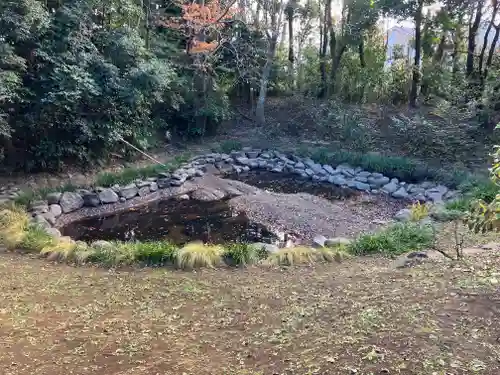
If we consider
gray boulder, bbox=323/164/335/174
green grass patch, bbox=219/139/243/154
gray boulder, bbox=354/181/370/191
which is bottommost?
gray boulder, bbox=354/181/370/191

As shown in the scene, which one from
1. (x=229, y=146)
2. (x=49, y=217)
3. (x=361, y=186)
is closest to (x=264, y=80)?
(x=229, y=146)

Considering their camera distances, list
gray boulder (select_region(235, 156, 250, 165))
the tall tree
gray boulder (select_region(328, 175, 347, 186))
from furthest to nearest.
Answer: the tall tree → gray boulder (select_region(235, 156, 250, 165)) → gray boulder (select_region(328, 175, 347, 186))

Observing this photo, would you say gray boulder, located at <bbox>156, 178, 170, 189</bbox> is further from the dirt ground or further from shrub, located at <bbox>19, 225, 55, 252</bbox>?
the dirt ground

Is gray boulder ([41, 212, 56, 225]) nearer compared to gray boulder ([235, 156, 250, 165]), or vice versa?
gray boulder ([41, 212, 56, 225])

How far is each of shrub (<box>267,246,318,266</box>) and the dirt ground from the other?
18cm

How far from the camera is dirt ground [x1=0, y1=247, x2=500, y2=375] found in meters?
2.53

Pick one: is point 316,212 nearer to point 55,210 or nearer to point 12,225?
point 55,210

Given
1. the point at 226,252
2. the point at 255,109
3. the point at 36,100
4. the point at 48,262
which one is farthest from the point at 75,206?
the point at 255,109

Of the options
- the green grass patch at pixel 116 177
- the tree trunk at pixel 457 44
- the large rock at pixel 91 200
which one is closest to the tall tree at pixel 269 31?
the green grass patch at pixel 116 177

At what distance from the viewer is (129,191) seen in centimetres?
727

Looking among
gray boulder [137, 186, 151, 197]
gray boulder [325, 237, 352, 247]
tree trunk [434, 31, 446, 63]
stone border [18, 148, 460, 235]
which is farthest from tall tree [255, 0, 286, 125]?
gray boulder [325, 237, 352, 247]

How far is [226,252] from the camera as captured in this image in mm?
4445

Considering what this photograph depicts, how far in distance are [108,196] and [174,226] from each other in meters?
1.36

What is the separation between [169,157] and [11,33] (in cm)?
387
